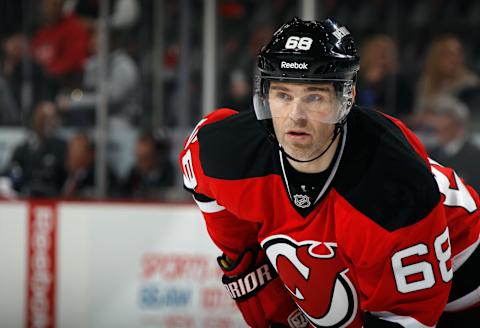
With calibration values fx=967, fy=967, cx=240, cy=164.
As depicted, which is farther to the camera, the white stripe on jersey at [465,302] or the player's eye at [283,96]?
the white stripe on jersey at [465,302]

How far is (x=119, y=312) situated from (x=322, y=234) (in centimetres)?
220

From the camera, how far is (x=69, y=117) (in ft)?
14.2

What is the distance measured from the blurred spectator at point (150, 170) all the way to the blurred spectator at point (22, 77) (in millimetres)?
→ 512

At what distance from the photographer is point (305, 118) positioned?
1.79 m

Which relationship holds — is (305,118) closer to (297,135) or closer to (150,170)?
(297,135)

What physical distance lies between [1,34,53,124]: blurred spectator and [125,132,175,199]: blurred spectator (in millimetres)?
512

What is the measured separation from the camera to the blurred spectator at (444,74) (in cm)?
397

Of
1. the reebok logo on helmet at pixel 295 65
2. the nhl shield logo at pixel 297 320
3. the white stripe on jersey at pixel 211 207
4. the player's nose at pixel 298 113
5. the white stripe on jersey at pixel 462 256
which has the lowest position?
Answer: the nhl shield logo at pixel 297 320

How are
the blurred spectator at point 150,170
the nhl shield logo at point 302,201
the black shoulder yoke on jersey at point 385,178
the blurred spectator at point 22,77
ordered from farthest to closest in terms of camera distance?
the blurred spectator at point 22,77
the blurred spectator at point 150,170
the nhl shield logo at point 302,201
the black shoulder yoke on jersey at point 385,178

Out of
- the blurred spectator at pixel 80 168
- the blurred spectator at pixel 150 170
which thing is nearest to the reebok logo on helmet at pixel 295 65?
the blurred spectator at pixel 150 170

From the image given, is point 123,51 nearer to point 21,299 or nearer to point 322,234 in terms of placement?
point 21,299

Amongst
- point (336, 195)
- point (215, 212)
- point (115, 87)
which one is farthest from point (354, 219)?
point (115, 87)

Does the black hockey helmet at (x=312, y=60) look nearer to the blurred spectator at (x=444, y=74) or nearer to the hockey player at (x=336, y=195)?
the hockey player at (x=336, y=195)

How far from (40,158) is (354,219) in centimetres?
278
